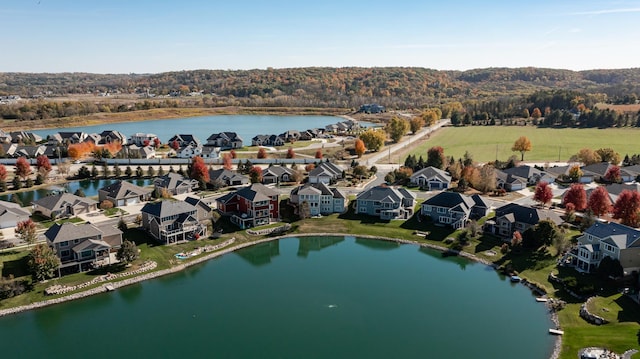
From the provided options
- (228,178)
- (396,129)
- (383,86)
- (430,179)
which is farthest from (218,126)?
(383,86)

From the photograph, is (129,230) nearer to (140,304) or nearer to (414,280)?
(140,304)

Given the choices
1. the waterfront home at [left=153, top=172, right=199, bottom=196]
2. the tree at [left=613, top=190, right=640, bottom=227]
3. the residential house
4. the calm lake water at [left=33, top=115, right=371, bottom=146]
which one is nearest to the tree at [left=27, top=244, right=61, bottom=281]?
the residential house

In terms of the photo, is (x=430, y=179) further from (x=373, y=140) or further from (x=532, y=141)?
(x=532, y=141)

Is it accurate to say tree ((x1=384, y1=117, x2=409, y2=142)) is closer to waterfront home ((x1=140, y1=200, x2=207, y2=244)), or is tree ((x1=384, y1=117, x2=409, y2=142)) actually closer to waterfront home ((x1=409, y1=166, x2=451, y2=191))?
waterfront home ((x1=409, y1=166, x2=451, y2=191))

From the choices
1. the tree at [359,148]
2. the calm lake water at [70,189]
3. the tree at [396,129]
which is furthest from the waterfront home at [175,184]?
the tree at [396,129]

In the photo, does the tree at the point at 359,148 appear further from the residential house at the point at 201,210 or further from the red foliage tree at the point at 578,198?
the residential house at the point at 201,210

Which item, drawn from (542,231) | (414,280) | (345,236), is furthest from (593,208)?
(345,236)
